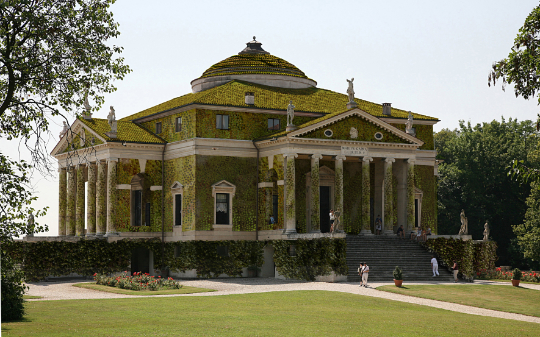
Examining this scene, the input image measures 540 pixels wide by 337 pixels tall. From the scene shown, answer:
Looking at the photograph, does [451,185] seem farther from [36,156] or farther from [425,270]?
[36,156]

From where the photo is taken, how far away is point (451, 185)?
92.1 meters

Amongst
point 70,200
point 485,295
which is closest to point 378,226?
point 485,295

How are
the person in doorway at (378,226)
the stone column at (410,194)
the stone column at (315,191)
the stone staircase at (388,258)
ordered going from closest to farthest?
1. the stone staircase at (388,258)
2. the stone column at (315,191)
3. the stone column at (410,194)
4. the person in doorway at (378,226)

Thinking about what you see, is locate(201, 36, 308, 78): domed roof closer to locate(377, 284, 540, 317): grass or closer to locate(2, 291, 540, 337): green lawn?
locate(377, 284, 540, 317): grass

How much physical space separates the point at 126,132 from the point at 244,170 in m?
10.2

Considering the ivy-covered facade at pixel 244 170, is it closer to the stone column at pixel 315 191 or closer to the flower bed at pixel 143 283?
the stone column at pixel 315 191

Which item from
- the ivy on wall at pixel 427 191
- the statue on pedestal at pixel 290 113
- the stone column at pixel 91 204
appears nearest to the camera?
the statue on pedestal at pixel 290 113

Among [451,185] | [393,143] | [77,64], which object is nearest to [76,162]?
[393,143]

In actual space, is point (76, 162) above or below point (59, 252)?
above

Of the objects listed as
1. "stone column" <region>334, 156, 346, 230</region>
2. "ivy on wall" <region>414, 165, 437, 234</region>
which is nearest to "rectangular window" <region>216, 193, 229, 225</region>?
"stone column" <region>334, 156, 346, 230</region>

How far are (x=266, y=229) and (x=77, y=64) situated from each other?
32.8 metres

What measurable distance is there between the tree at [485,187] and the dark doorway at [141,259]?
40.1 metres

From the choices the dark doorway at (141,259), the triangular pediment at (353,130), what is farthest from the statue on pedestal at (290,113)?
the dark doorway at (141,259)

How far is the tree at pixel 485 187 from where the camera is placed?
289 ft
